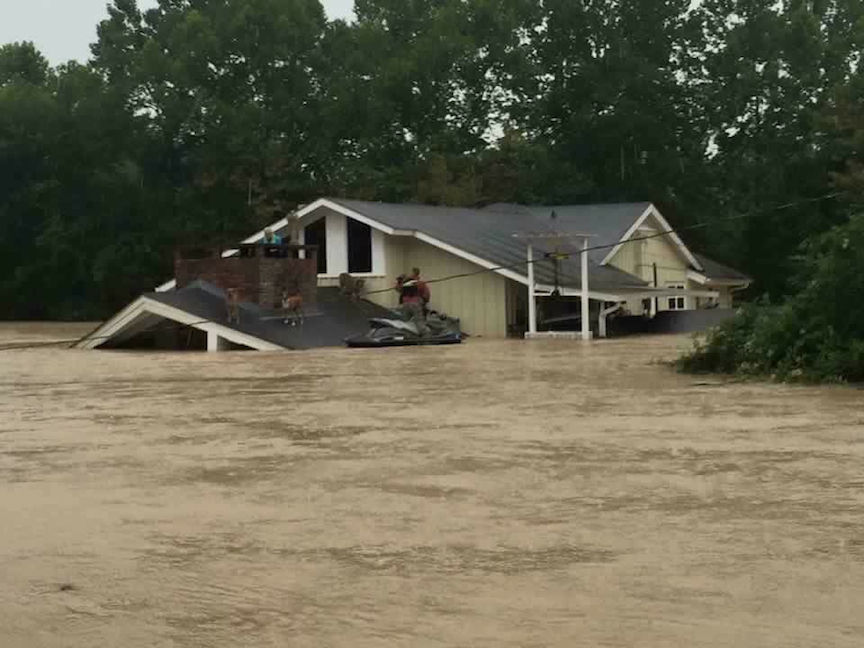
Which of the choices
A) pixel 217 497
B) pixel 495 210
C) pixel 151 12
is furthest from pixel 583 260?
pixel 151 12

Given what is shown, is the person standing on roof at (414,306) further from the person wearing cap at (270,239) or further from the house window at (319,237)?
the house window at (319,237)

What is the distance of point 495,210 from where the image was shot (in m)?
45.3

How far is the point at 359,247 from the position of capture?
36.1 m

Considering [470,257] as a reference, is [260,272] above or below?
below

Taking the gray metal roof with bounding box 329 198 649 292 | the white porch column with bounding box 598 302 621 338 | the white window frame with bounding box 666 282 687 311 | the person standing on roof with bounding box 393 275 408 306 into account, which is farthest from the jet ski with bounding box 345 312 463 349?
the white window frame with bounding box 666 282 687 311

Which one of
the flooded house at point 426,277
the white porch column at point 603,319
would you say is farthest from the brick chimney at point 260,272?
the white porch column at point 603,319

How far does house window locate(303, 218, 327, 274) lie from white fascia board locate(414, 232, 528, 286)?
275 centimetres

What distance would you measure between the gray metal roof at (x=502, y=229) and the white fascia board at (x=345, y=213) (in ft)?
0.30

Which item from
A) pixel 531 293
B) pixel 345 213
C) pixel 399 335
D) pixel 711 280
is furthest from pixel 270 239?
pixel 711 280

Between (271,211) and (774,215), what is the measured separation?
66.0 feet

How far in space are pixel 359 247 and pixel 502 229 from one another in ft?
17.8

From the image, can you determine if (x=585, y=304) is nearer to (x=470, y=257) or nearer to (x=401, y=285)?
(x=470, y=257)

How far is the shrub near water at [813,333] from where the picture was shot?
55.7 feet

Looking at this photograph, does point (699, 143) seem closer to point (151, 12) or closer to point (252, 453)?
point (151, 12)
